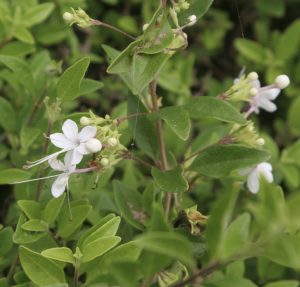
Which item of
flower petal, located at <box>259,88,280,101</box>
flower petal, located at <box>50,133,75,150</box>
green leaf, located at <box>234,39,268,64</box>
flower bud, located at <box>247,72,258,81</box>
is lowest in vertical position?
green leaf, located at <box>234,39,268,64</box>

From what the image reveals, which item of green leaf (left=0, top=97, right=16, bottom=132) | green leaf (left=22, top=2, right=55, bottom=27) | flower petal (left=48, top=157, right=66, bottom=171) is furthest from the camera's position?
green leaf (left=22, top=2, right=55, bottom=27)

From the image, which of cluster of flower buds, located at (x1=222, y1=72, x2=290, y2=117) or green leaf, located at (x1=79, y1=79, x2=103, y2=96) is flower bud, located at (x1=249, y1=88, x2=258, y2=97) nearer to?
cluster of flower buds, located at (x1=222, y1=72, x2=290, y2=117)

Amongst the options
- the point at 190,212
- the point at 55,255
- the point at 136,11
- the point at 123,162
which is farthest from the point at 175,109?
the point at 136,11

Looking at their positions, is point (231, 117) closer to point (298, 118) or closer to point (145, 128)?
point (145, 128)

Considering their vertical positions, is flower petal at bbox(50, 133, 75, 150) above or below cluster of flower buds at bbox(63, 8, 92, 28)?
below

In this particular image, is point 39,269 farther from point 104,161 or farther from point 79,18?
point 79,18

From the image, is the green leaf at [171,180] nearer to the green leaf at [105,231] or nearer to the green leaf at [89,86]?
the green leaf at [105,231]

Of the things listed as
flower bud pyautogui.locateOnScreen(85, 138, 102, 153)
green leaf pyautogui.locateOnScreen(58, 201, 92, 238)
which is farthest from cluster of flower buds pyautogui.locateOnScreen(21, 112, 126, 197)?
green leaf pyautogui.locateOnScreen(58, 201, 92, 238)
